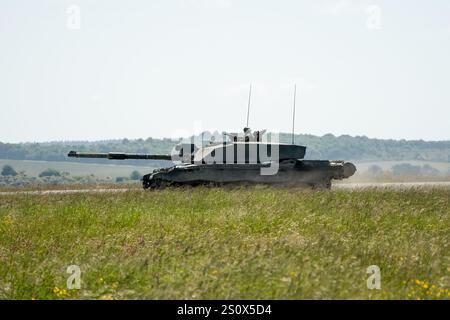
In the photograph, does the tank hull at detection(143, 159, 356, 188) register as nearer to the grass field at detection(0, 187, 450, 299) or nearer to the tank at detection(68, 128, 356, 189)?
the tank at detection(68, 128, 356, 189)

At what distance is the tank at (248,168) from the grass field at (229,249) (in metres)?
6.82

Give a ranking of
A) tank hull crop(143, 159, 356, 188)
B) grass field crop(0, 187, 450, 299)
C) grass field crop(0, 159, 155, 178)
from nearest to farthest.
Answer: grass field crop(0, 187, 450, 299) → tank hull crop(143, 159, 356, 188) → grass field crop(0, 159, 155, 178)

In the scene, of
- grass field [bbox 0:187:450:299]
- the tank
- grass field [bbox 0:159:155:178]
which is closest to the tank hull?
the tank

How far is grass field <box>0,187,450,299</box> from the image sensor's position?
282 inches

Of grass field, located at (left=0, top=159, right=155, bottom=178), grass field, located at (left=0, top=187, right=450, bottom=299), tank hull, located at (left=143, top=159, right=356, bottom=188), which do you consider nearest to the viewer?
grass field, located at (left=0, top=187, right=450, bottom=299)

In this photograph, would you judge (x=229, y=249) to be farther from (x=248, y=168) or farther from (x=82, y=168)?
(x=82, y=168)

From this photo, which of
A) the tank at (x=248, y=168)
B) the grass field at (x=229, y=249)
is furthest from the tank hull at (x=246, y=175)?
the grass field at (x=229, y=249)

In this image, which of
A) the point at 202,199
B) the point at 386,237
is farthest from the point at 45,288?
the point at 202,199

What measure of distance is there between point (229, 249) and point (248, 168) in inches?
552

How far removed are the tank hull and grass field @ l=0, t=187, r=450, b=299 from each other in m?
6.74

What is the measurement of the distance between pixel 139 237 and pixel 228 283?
4028 mm

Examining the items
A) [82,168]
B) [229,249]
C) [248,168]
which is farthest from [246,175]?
[82,168]

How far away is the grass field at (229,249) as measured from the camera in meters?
7.15
